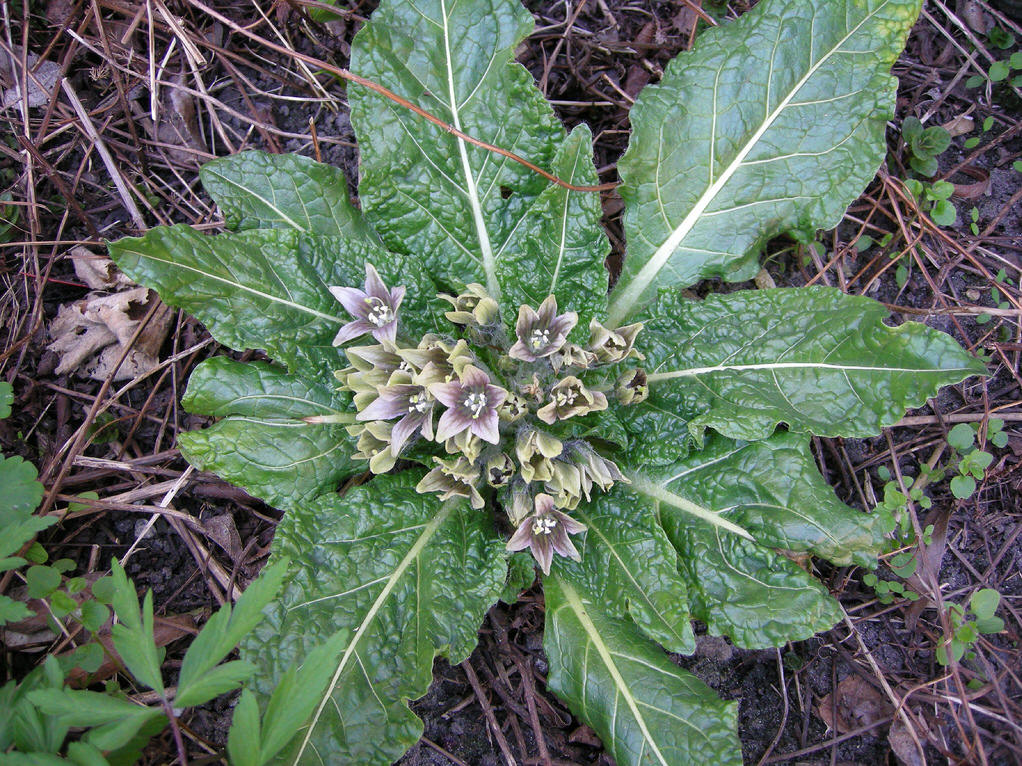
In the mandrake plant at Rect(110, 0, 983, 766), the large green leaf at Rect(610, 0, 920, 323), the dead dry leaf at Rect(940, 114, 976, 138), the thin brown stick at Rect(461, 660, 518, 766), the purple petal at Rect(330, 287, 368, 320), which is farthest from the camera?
the dead dry leaf at Rect(940, 114, 976, 138)

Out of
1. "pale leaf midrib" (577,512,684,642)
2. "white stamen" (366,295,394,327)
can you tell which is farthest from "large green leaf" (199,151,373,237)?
"pale leaf midrib" (577,512,684,642)

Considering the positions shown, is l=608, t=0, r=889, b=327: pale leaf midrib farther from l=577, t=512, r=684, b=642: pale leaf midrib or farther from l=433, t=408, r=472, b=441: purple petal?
l=433, t=408, r=472, b=441: purple petal

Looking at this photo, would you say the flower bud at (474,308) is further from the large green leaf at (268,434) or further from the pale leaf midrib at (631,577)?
the pale leaf midrib at (631,577)

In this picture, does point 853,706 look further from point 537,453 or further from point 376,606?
point 376,606

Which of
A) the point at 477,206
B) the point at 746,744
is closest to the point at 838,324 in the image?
the point at 477,206

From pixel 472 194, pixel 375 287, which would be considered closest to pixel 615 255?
pixel 472 194

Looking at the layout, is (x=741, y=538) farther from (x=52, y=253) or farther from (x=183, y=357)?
(x=52, y=253)
